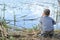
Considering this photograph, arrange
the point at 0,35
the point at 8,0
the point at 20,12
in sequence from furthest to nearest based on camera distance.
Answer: the point at 8,0, the point at 20,12, the point at 0,35

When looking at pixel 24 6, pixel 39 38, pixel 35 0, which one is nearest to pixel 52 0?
pixel 35 0

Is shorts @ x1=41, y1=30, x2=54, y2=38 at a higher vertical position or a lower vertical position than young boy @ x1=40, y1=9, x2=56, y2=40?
lower

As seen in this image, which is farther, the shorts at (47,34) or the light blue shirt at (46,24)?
the light blue shirt at (46,24)

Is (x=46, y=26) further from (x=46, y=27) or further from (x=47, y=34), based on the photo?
(x=47, y=34)

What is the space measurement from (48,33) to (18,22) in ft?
→ 4.78

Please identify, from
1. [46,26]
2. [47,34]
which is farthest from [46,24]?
[47,34]

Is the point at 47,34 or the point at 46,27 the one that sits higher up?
the point at 46,27

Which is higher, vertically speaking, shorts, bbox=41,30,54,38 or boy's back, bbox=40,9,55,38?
boy's back, bbox=40,9,55,38

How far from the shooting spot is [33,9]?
7.82 m

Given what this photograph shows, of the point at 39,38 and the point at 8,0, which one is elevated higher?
the point at 8,0

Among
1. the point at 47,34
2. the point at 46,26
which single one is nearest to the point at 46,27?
the point at 46,26

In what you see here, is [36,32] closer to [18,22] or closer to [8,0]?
[18,22]

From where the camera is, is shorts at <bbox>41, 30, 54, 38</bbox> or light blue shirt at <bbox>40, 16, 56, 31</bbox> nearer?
shorts at <bbox>41, 30, 54, 38</bbox>

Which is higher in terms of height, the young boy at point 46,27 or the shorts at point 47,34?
the young boy at point 46,27
